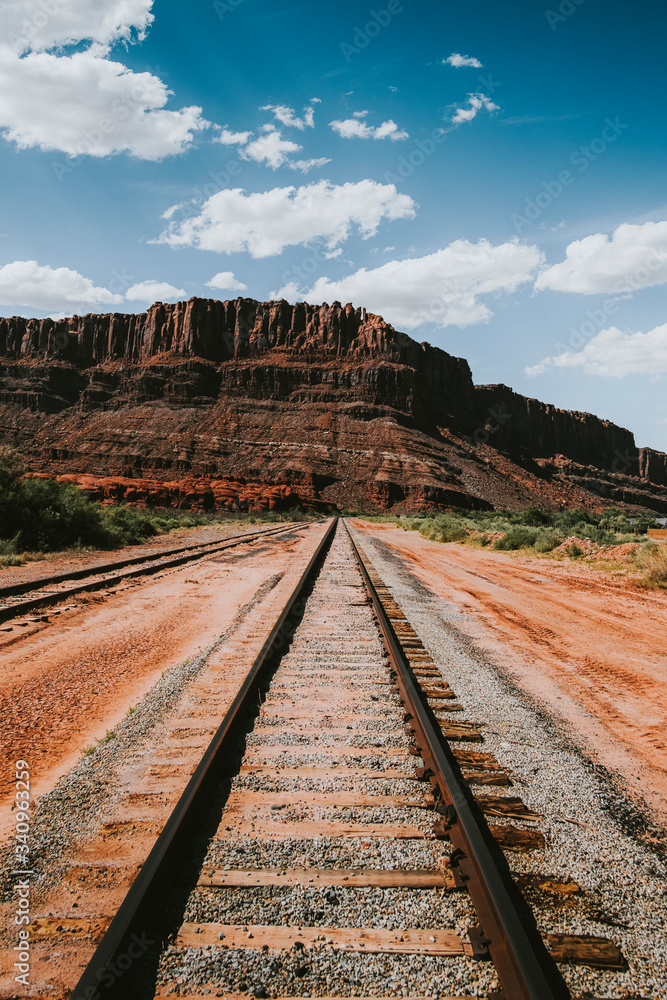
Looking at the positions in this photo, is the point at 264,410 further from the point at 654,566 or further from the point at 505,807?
the point at 505,807

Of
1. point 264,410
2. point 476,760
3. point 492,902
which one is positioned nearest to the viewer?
point 492,902

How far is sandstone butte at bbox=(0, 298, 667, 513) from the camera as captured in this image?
262ft

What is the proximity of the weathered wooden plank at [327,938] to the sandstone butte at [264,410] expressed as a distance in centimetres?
5991

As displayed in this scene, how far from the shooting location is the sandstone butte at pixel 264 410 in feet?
262

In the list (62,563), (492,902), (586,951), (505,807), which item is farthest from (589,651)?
(62,563)

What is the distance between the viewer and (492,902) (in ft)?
7.15

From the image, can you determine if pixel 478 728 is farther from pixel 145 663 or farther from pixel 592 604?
pixel 592 604

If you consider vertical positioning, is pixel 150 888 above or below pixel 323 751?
above

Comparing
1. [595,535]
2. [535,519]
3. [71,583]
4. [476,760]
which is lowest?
[71,583]

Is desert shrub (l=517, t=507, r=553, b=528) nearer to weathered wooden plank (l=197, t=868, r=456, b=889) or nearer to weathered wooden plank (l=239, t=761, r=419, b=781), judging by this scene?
weathered wooden plank (l=239, t=761, r=419, b=781)

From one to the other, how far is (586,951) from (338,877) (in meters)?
1.07

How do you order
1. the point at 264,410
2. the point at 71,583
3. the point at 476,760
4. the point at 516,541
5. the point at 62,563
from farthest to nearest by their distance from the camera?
1. the point at 264,410
2. the point at 516,541
3. the point at 62,563
4. the point at 71,583
5. the point at 476,760

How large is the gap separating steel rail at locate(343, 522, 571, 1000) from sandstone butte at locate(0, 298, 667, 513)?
5905cm

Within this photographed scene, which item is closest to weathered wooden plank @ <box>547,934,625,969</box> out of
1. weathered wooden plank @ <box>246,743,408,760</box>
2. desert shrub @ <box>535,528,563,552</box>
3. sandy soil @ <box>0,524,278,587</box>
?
weathered wooden plank @ <box>246,743,408,760</box>
